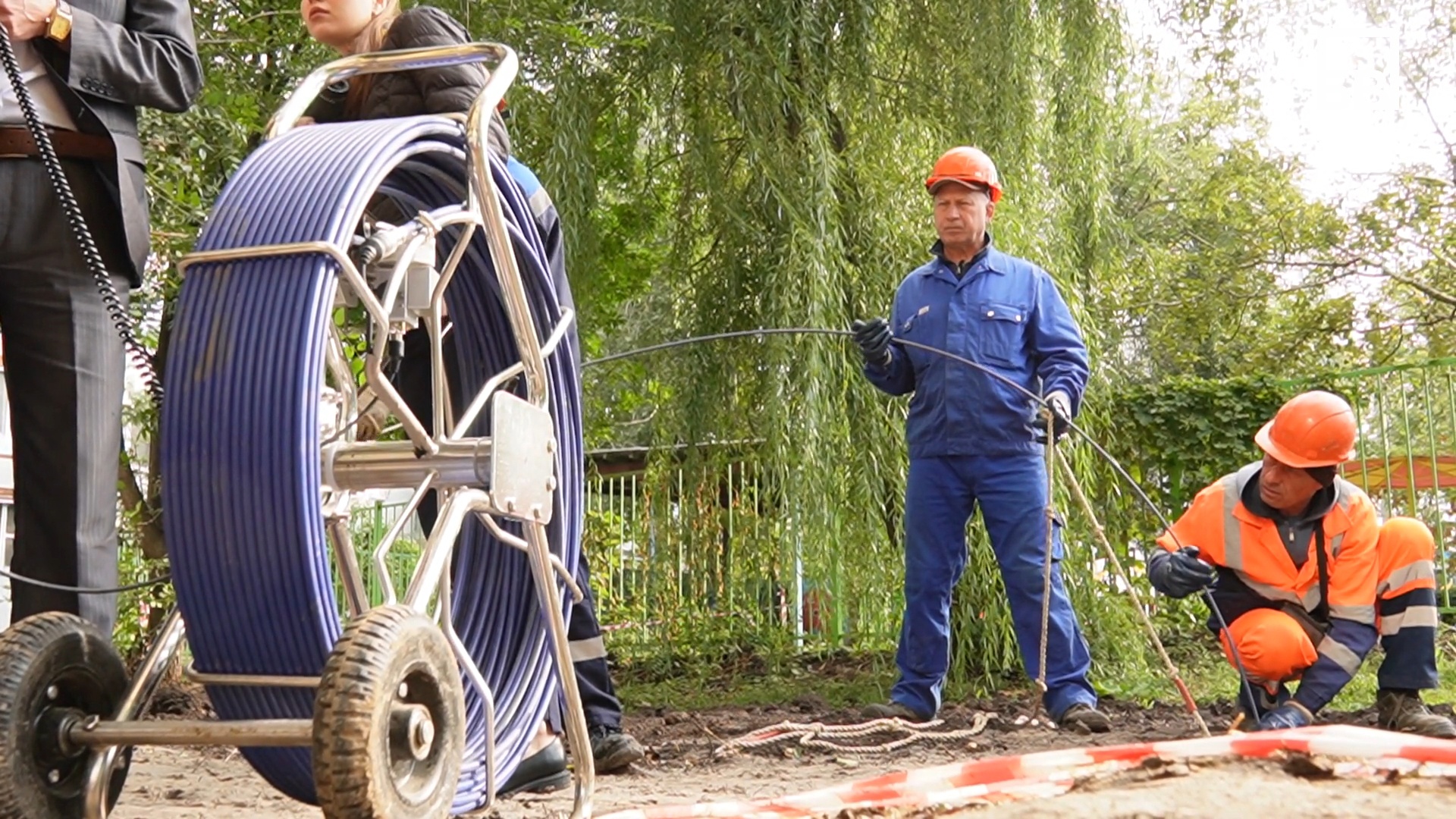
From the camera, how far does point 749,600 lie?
7434 millimetres

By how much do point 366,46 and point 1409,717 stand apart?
11.8ft

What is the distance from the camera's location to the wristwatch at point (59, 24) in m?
2.57

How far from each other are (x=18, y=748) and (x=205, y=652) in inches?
10.3

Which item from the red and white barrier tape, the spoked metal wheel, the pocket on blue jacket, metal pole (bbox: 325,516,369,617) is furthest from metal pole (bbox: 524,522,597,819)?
the pocket on blue jacket

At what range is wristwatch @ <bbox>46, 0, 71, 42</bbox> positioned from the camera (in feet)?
8.42

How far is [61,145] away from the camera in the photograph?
266cm

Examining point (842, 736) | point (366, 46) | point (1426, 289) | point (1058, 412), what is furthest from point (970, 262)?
point (1426, 289)

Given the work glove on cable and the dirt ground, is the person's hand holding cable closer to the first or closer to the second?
the dirt ground

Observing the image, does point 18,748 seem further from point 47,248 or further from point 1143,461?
point 1143,461

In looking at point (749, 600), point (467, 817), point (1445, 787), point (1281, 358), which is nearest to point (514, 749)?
point (467, 817)

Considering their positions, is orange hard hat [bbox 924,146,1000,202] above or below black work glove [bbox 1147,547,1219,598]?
above

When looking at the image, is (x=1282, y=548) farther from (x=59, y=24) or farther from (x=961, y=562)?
(x=59, y=24)

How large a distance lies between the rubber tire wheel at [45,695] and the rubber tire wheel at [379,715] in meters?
0.40

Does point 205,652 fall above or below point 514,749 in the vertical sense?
above
